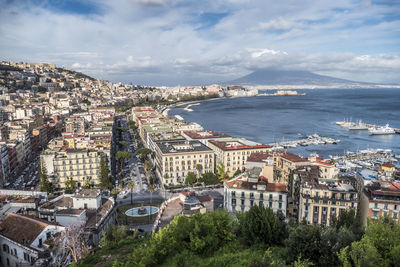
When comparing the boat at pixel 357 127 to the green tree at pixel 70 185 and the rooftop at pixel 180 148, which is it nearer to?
the rooftop at pixel 180 148

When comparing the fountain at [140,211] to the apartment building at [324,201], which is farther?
the fountain at [140,211]

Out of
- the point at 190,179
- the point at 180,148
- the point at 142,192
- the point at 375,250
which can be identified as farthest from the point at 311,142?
the point at 375,250

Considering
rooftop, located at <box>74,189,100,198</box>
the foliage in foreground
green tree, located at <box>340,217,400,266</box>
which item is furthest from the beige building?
green tree, located at <box>340,217,400,266</box>

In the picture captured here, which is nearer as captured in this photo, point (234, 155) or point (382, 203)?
point (382, 203)

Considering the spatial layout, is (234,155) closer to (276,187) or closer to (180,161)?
(180,161)

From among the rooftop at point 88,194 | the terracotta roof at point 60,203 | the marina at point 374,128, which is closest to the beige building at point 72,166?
the terracotta roof at point 60,203

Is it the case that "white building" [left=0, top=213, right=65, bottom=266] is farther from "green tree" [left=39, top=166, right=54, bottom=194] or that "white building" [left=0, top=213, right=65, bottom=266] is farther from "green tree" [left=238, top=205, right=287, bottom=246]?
"green tree" [left=39, top=166, right=54, bottom=194]
